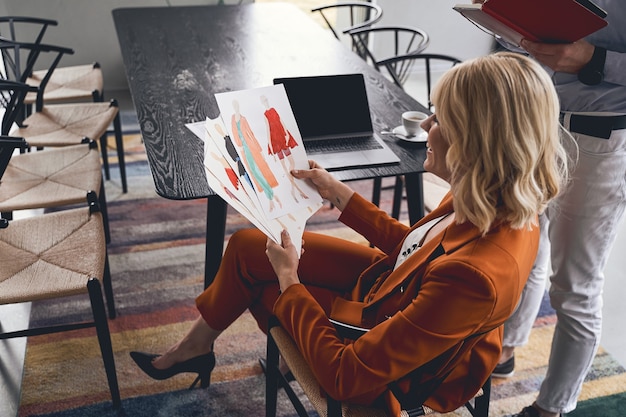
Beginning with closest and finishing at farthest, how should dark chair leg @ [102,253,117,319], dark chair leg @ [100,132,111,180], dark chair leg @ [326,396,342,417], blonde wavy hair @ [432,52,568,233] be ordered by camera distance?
blonde wavy hair @ [432,52,568,233] < dark chair leg @ [326,396,342,417] < dark chair leg @ [102,253,117,319] < dark chair leg @ [100,132,111,180]

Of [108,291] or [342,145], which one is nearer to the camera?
[342,145]

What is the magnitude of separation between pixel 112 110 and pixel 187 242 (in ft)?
2.20

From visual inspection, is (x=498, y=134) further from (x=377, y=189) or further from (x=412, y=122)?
(x=377, y=189)

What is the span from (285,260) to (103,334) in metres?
0.73

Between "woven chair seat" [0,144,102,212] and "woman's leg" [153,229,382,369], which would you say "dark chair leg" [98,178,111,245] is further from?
"woman's leg" [153,229,382,369]

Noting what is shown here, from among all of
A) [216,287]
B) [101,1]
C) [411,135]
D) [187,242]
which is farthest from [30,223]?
[101,1]

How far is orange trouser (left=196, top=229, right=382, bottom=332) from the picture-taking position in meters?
1.52

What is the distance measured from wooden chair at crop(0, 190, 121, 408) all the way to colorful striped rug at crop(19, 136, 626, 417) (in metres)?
0.14

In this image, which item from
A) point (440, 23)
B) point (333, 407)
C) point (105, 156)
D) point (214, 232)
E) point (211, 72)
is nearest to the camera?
point (333, 407)

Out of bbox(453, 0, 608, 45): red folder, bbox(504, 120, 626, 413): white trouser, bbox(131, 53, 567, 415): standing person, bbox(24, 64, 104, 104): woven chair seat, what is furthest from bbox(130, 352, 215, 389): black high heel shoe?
bbox(24, 64, 104, 104): woven chair seat

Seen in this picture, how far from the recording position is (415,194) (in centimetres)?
189

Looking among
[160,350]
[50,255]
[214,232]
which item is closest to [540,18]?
[214,232]

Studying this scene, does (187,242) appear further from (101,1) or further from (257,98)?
(101,1)

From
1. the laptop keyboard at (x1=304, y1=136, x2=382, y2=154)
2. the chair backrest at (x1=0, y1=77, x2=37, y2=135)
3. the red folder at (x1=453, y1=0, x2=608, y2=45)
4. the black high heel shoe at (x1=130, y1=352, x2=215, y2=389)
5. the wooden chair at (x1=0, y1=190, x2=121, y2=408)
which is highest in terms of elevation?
the red folder at (x1=453, y1=0, x2=608, y2=45)
